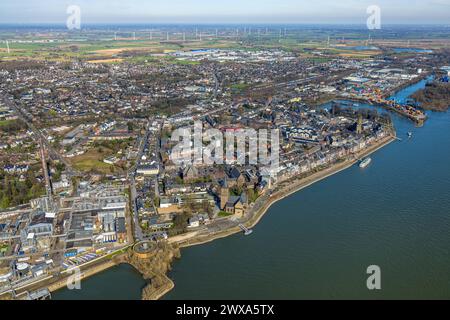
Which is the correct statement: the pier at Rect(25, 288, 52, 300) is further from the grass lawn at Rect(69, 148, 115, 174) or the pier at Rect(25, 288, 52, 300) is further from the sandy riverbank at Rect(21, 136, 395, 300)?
the grass lawn at Rect(69, 148, 115, 174)

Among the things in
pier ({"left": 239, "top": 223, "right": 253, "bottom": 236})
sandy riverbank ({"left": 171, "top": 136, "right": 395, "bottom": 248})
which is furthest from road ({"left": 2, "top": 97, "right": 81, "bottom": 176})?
pier ({"left": 239, "top": 223, "right": 253, "bottom": 236})

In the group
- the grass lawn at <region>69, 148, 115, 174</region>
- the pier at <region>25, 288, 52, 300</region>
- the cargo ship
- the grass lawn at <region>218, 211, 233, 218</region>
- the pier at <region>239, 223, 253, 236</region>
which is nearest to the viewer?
the pier at <region>25, 288, 52, 300</region>

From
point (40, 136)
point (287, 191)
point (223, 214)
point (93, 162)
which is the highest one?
point (40, 136)

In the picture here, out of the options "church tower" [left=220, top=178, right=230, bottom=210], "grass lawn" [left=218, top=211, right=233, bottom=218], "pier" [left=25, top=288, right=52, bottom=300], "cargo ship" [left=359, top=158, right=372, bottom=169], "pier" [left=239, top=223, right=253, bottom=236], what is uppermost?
"cargo ship" [left=359, top=158, right=372, bottom=169]

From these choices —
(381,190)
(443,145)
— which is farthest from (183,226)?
(443,145)

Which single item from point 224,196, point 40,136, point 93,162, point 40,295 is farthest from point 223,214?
point 40,136

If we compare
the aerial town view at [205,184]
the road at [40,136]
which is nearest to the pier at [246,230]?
the aerial town view at [205,184]

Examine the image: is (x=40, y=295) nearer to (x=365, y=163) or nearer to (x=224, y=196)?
(x=224, y=196)

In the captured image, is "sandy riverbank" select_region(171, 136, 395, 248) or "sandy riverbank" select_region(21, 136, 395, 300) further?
"sandy riverbank" select_region(171, 136, 395, 248)

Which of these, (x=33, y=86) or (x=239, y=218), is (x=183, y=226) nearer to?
(x=239, y=218)

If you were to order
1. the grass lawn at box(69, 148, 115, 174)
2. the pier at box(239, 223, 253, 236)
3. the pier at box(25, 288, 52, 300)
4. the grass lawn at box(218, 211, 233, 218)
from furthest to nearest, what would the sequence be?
the grass lawn at box(69, 148, 115, 174)
the grass lawn at box(218, 211, 233, 218)
the pier at box(239, 223, 253, 236)
the pier at box(25, 288, 52, 300)

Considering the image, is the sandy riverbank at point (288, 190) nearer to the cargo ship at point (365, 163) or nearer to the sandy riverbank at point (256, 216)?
the sandy riverbank at point (256, 216)
